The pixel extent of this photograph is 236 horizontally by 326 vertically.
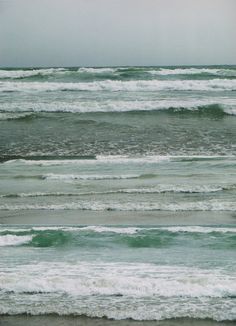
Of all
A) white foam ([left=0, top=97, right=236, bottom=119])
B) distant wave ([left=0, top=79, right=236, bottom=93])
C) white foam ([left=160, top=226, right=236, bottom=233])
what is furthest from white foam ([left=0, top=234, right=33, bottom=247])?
distant wave ([left=0, top=79, right=236, bottom=93])

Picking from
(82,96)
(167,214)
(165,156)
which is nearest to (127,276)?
(167,214)

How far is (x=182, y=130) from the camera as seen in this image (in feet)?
48.9

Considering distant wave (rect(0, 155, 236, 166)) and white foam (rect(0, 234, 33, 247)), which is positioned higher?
distant wave (rect(0, 155, 236, 166))

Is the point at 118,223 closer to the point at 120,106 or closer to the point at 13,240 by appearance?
the point at 13,240

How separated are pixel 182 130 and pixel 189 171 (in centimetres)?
604

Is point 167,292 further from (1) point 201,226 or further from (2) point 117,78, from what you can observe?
(2) point 117,78

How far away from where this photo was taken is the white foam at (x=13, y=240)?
17.2 ft

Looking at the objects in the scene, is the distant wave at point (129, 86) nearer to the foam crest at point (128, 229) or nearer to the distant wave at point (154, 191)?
the distant wave at point (154, 191)

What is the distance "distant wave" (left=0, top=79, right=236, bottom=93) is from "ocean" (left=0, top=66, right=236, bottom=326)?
22.1ft

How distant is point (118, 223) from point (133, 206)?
755mm

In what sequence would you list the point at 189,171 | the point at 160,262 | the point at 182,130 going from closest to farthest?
the point at 160,262, the point at 189,171, the point at 182,130

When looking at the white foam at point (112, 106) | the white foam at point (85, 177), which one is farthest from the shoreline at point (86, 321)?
the white foam at point (112, 106)

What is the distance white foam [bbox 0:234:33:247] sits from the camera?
17.2 ft

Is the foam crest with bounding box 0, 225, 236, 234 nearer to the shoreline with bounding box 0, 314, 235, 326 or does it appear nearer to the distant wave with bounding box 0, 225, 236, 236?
the distant wave with bounding box 0, 225, 236, 236
